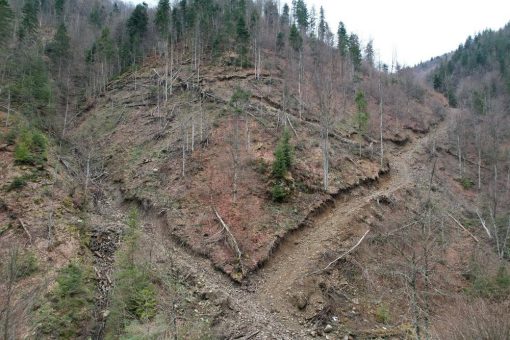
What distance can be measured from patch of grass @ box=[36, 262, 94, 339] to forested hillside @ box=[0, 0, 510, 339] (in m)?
0.08

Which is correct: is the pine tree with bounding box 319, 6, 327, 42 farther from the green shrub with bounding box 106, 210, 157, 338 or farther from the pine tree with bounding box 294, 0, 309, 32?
the green shrub with bounding box 106, 210, 157, 338

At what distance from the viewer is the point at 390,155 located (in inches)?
1515

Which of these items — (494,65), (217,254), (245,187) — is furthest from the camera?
(494,65)

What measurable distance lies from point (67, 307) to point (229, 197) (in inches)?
478

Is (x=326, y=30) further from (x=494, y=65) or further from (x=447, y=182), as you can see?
(x=447, y=182)

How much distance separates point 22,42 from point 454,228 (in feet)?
169

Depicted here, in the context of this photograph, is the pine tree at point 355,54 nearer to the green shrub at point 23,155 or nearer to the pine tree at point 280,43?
the pine tree at point 280,43

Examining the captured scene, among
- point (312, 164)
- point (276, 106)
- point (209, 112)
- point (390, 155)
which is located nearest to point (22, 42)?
point (209, 112)

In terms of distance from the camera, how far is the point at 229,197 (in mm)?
24547

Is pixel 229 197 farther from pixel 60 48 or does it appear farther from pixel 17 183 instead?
pixel 60 48

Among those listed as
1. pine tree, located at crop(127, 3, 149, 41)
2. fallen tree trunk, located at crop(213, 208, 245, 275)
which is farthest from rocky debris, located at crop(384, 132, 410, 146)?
pine tree, located at crop(127, 3, 149, 41)

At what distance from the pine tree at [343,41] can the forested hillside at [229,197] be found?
426 inches

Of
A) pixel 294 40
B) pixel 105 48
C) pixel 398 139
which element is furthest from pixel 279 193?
pixel 105 48

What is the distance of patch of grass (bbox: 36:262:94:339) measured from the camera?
14.6m
